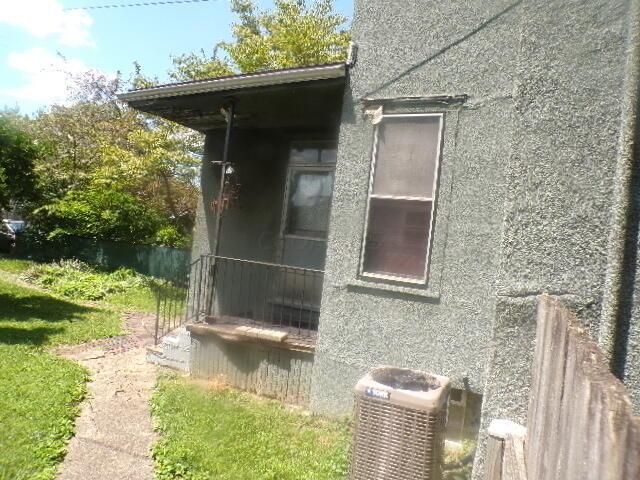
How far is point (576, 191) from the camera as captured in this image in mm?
2223

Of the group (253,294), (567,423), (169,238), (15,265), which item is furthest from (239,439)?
(15,265)

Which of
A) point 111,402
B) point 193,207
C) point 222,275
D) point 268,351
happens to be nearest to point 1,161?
point 222,275

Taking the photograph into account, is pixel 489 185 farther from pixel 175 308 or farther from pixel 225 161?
pixel 175 308

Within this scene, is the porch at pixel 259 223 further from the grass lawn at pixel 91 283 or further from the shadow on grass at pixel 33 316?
the grass lawn at pixel 91 283

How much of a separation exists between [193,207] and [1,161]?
10.6 meters

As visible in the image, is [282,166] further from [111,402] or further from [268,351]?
[111,402]

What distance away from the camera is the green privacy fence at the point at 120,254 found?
51.3 ft

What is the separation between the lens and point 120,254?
636 inches

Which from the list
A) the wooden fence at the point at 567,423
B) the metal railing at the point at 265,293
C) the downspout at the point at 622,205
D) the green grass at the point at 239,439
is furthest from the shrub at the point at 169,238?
the downspout at the point at 622,205

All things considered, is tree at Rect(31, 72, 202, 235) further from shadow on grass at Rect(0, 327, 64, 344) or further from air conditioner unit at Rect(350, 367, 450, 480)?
air conditioner unit at Rect(350, 367, 450, 480)

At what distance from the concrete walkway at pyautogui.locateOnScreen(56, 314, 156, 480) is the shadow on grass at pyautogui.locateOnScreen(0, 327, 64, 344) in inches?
22.5

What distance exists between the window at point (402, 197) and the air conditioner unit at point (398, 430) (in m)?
1.42

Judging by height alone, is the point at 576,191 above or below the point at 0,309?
above

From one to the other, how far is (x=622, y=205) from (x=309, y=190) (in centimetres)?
498
